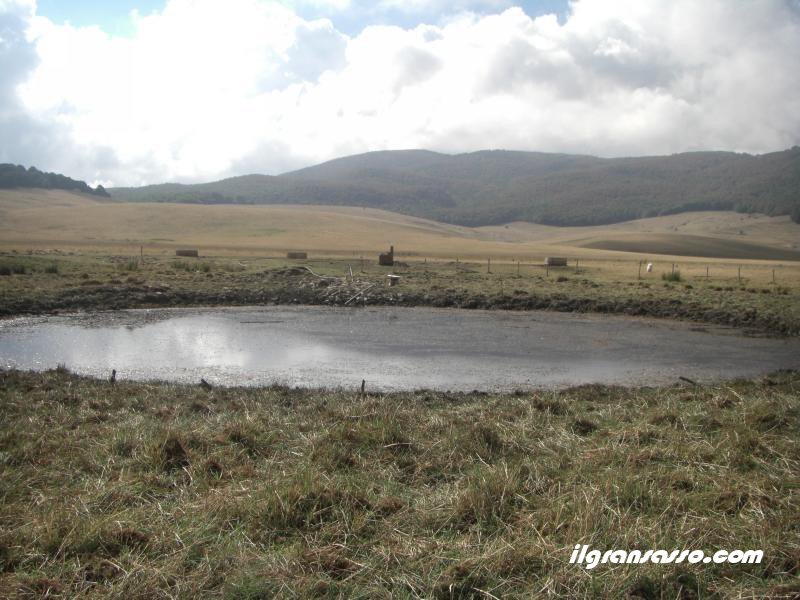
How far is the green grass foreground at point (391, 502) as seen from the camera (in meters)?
4.64

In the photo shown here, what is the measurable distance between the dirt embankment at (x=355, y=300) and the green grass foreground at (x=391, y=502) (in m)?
20.4

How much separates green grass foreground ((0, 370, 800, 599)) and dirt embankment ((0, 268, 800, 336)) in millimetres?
20389

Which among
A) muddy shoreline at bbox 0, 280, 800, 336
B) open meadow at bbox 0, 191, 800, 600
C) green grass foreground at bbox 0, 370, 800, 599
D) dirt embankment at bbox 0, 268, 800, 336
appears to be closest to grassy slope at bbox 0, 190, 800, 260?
dirt embankment at bbox 0, 268, 800, 336

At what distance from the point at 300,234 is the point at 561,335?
73.8 metres

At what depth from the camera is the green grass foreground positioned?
4641mm

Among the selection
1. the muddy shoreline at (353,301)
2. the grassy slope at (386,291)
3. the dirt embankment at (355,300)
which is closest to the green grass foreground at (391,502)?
the muddy shoreline at (353,301)

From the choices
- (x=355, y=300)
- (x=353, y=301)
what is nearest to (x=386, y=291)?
(x=355, y=300)

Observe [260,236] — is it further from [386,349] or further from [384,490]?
[384,490]

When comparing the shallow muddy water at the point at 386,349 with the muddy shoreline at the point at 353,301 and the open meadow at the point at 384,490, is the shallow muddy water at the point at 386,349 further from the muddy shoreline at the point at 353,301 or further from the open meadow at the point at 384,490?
the open meadow at the point at 384,490

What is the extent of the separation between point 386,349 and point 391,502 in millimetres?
14315

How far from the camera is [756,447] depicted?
23.0 feet

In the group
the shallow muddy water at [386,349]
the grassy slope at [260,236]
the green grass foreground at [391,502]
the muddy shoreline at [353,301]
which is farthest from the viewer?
the grassy slope at [260,236]

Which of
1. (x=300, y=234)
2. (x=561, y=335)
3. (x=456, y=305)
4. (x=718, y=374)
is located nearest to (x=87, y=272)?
(x=456, y=305)

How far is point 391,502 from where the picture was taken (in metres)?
5.83
